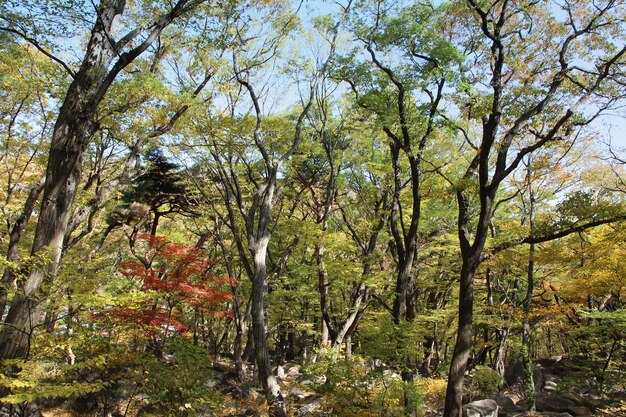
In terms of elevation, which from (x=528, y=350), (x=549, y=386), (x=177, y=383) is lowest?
(x=549, y=386)

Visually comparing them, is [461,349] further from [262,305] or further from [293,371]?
[293,371]

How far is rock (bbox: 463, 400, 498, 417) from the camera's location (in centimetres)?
922

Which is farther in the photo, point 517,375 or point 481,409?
point 517,375

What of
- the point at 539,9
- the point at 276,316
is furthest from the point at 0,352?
the point at 276,316

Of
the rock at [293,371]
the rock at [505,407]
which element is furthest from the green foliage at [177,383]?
the rock at [293,371]

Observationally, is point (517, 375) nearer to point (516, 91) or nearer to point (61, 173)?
point (516, 91)

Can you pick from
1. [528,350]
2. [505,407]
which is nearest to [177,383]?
[505,407]

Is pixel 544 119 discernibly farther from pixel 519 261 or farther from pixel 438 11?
pixel 519 261

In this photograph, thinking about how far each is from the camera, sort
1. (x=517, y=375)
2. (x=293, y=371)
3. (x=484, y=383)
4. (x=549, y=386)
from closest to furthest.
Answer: (x=484, y=383) → (x=549, y=386) → (x=517, y=375) → (x=293, y=371)

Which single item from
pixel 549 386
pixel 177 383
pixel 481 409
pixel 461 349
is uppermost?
pixel 461 349

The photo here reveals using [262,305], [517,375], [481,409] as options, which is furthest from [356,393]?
[517,375]

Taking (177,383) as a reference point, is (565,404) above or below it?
below

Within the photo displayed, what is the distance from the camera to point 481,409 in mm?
9492

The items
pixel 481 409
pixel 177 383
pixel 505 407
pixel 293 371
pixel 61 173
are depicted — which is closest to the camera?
pixel 61 173
